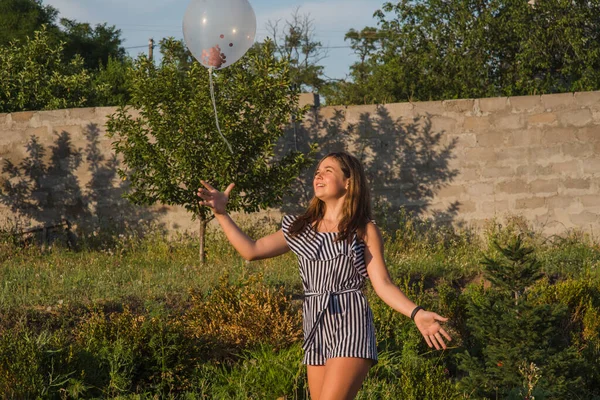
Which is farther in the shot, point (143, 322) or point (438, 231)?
point (438, 231)

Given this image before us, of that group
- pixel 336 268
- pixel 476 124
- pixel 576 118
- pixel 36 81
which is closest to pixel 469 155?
pixel 476 124

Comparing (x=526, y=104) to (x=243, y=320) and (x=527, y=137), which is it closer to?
(x=527, y=137)

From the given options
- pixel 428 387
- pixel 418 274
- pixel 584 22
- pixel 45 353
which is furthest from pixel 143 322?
pixel 584 22

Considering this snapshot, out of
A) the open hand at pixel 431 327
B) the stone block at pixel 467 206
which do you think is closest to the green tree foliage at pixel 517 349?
the open hand at pixel 431 327

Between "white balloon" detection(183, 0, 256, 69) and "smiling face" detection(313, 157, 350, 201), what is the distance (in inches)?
110

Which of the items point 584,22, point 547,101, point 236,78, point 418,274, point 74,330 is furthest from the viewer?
point 584,22

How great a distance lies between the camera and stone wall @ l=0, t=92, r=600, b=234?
1095 cm

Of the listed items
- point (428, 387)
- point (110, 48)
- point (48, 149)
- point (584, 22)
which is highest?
point (110, 48)

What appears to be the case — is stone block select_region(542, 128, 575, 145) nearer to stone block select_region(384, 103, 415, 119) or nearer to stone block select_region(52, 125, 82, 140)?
stone block select_region(384, 103, 415, 119)

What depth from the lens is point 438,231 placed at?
1096 centimetres

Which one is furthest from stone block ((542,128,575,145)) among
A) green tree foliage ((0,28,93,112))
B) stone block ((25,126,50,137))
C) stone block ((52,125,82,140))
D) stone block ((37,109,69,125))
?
green tree foliage ((0,28,93,112))

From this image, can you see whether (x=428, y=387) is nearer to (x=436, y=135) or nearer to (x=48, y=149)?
(x=436, y=135)

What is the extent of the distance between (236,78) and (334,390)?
6479 mm

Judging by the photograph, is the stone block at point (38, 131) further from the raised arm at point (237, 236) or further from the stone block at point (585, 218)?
the raised arm at point (237, 236)
